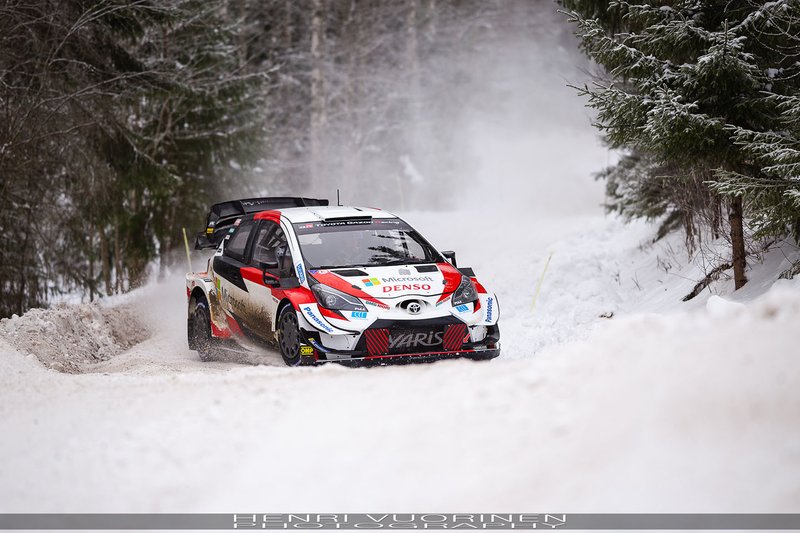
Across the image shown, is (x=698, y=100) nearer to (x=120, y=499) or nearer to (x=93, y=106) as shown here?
(x=120, y=499)

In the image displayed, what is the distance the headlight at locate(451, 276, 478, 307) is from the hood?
5 cm

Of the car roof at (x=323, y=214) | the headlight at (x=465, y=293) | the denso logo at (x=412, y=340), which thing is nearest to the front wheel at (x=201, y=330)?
the car roof at (x=323, y=214)

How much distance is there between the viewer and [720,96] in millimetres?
10031

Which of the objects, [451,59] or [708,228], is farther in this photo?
[451,59]

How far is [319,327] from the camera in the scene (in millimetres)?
8227

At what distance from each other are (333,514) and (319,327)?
386 centimetres

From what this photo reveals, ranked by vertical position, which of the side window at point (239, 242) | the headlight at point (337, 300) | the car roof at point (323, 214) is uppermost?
the car roof at point (323, 214)

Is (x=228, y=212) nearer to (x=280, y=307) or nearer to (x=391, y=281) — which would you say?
(x=280, y=307)

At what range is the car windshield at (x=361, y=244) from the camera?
924 cm

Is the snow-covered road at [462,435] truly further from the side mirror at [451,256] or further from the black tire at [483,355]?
the side mirror at [451,256]

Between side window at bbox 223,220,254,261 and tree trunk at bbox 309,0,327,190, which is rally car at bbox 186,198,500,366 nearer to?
side window at bbox 223,220,254,261

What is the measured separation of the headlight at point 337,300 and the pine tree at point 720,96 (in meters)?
3.55

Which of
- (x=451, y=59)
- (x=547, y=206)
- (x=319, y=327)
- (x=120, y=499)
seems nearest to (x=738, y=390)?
(x=120, y=499)

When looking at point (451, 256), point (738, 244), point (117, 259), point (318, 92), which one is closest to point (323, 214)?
point (451, 256)
